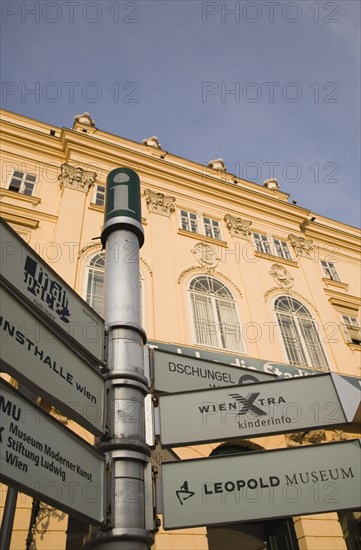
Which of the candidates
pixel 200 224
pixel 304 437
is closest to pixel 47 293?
pixel 304 437

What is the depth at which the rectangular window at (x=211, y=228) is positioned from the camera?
50.0ft

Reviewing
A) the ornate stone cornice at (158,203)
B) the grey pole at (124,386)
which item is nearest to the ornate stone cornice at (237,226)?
the ornate stone cornice at (158,203)

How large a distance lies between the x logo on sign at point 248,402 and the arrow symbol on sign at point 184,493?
2.39ft

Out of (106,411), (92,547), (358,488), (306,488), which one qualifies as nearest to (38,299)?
(106,411)

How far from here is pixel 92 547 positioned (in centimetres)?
237

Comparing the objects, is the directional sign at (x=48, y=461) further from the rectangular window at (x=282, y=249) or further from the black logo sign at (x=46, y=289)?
the rectangular window at (x=282, y=249)

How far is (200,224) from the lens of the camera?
50.2ft

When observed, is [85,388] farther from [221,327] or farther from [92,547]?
[221,327]

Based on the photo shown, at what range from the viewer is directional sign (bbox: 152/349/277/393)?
340cm

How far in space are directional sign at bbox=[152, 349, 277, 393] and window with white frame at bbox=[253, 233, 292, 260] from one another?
1180 centimetres

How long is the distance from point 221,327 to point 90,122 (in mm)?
9864

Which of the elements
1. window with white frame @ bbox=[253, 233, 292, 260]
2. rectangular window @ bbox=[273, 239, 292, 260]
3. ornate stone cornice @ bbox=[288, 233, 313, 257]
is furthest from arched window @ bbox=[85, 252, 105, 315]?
ornate stone cornice @ bbox=[288, 233, 313, 257]

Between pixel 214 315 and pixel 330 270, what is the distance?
300 inches

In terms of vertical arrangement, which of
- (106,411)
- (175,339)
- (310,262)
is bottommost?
(106,411)
